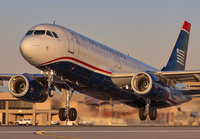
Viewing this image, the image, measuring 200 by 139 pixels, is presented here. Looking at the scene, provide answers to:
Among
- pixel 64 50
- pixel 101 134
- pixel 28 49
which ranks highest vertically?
pixel 64 50

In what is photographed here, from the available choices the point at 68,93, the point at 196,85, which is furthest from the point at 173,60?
the point at 196,85

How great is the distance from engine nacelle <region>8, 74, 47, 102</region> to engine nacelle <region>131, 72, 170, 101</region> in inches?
340

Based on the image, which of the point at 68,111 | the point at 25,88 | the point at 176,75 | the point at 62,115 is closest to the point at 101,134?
the point at 68,111

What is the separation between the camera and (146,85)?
38.5 meters

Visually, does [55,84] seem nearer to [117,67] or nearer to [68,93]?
[68,93]

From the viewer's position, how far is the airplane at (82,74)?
3335cm

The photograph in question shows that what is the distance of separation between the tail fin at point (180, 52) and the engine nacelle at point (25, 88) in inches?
656

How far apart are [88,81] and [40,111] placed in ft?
198

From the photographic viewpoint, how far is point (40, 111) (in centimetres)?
9569

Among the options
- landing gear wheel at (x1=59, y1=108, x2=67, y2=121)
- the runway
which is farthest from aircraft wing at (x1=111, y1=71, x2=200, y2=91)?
landing gear wheel at (x1=59, y1=108, x2=67, y2=121)

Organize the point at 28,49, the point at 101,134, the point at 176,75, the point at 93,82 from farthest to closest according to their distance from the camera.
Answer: the point at 176,75 < the point at 93,82 < the point at 101,134 < the point at 28,49

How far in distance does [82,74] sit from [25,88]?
716cm

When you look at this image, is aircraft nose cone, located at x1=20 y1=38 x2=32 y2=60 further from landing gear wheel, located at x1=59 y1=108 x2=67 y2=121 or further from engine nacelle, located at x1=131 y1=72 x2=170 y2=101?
landing gear wheel, located at x1=59 y1=108 x2=67 y2=121

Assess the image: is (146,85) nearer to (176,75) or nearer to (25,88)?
(176,75)
